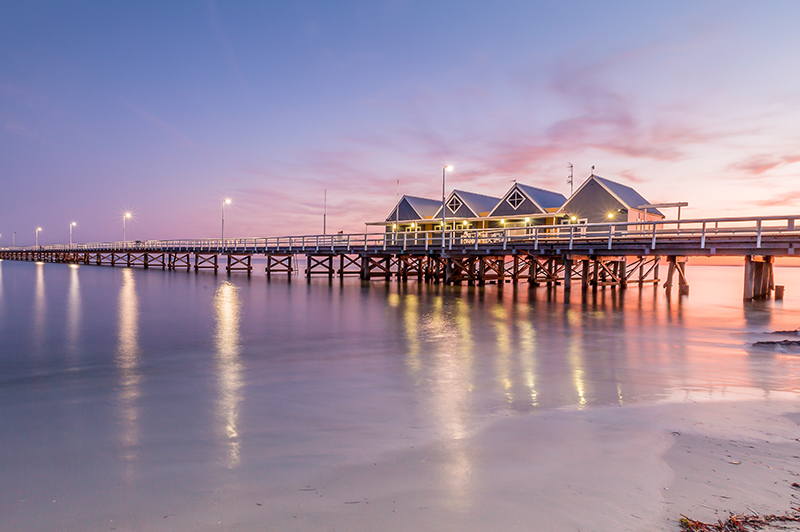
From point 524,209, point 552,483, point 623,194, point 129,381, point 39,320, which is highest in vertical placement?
point 623,194

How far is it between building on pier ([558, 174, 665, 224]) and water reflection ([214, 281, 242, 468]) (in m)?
26.8

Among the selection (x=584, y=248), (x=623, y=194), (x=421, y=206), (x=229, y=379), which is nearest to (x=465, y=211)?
(x=421, y=206)

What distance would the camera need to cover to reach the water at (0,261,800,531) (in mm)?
4047

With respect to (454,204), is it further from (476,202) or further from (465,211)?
(476,202)

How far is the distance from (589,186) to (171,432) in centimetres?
3453

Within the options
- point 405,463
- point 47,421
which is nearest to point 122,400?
point 47,421

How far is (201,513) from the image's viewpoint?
3.52m

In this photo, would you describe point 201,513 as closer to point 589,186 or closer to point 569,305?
point 569,305

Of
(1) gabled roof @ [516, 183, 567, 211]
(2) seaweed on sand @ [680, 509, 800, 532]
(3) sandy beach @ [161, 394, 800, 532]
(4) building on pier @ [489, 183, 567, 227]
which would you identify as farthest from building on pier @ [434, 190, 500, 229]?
(2) seaweed on sand @ [680, 509, 800, 532]

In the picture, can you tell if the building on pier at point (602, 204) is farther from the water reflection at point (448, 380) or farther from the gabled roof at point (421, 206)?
the water reflection at point (448, 380)

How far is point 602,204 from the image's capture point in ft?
110

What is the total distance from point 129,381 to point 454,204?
3765 cm

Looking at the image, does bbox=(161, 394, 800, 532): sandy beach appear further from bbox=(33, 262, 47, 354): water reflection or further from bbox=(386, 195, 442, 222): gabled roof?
bbox=(386, 195, 442, 222): gabled roof

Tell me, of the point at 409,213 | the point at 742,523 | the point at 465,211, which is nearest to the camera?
the point at 742,523
